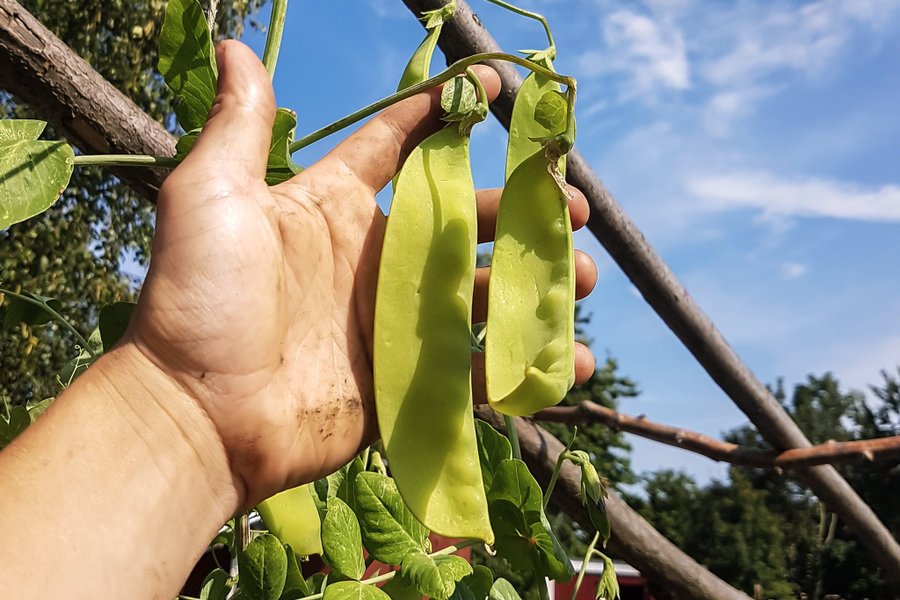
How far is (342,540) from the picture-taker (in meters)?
0.66

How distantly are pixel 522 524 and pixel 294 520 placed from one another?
0.72ft

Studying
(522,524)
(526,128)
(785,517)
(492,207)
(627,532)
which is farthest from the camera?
(785,517)

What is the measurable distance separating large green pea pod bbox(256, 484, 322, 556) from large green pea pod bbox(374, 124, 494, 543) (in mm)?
157

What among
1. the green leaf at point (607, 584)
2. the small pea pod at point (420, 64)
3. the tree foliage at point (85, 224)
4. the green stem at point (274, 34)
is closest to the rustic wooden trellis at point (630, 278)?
the small pea pod at point (420, 64)

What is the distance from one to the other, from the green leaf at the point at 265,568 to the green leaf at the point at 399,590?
9 centimetres

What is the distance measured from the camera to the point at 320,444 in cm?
73

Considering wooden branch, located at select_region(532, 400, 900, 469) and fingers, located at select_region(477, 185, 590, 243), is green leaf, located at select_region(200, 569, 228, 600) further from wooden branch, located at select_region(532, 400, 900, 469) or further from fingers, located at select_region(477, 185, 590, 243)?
wooden branch, located at select_region(532, 400, 900, 469)

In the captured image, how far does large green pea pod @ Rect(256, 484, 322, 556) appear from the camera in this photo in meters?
0.78

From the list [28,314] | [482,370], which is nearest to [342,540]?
[482,370]

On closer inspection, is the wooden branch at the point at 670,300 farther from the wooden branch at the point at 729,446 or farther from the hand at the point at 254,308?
the hand at the point at 254,308

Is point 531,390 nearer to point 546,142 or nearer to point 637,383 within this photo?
point 546,142

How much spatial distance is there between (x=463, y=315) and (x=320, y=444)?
0.56ft

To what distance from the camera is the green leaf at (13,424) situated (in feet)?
2.64

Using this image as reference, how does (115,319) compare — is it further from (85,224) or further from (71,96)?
(85,224)
